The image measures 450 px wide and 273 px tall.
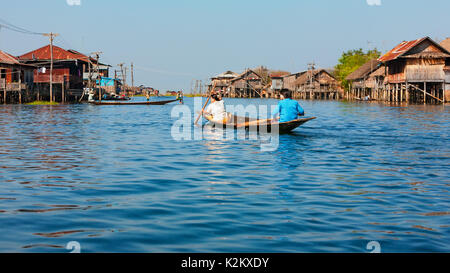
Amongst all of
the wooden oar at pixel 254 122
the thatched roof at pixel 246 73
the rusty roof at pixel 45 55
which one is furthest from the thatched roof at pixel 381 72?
the thatched roof at pixel 246 73

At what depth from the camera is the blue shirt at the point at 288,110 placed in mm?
15531

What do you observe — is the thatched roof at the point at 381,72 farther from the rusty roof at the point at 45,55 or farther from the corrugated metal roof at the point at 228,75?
the corrugated metal roof at the point at 228,75

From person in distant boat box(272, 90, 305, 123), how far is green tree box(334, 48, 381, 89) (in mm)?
71103

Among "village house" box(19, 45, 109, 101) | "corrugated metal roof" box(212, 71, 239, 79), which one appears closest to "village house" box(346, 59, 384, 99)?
"village house" box(19, 45, 109, 101)

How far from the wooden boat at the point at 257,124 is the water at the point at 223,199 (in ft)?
9.16

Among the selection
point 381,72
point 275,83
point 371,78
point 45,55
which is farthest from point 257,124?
point 275,83

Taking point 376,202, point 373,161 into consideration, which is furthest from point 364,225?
point 373,161

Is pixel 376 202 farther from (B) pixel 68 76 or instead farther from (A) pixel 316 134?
(B) pixel 68 76

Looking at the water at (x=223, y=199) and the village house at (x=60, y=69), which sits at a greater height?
the village house at (x=60, y=69)

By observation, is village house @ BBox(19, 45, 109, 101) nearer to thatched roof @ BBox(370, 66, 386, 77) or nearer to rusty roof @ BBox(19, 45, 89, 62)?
rusty roof @ BBox(19, 45, 89, 62)

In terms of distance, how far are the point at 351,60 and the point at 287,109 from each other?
7971cm

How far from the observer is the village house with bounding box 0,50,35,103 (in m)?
41.2

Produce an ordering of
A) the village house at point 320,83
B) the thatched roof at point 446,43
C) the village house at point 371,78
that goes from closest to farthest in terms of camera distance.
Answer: the thatched roof at point 446,43 → the village house at point 371,78 → the village house at point 320,83

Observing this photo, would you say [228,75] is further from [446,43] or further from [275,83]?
[446,43]
